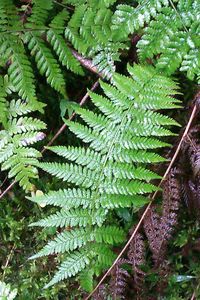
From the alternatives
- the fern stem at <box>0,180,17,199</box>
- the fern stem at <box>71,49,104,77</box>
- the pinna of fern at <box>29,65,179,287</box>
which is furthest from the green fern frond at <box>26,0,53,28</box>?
the fern stem at <box>0,180,17,199</box>

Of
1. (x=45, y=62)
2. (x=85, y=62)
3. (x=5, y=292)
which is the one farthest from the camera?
(x=85, y=62)

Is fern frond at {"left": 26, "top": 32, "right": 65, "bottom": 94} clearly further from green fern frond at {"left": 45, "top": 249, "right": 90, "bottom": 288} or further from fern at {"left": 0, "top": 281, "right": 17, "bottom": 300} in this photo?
fern at {"left": 0, "top": 281, "right": 17, "bottom": 300}

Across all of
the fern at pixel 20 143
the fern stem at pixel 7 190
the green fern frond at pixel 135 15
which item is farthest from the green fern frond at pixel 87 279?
the green fern frond at pixel 135 15

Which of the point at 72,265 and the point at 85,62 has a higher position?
the point at 85,62

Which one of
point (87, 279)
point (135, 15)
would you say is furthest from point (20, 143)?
point (135, 15)

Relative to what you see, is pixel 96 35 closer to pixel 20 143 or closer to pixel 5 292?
pixel 20 143

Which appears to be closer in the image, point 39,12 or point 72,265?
point 72,265

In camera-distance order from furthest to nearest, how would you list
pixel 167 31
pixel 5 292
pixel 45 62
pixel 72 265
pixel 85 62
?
1. pixel 85 62
2. pixel 45 62
3. pixel 167 31
4. pixel 5 292
5. pixel 72 265
